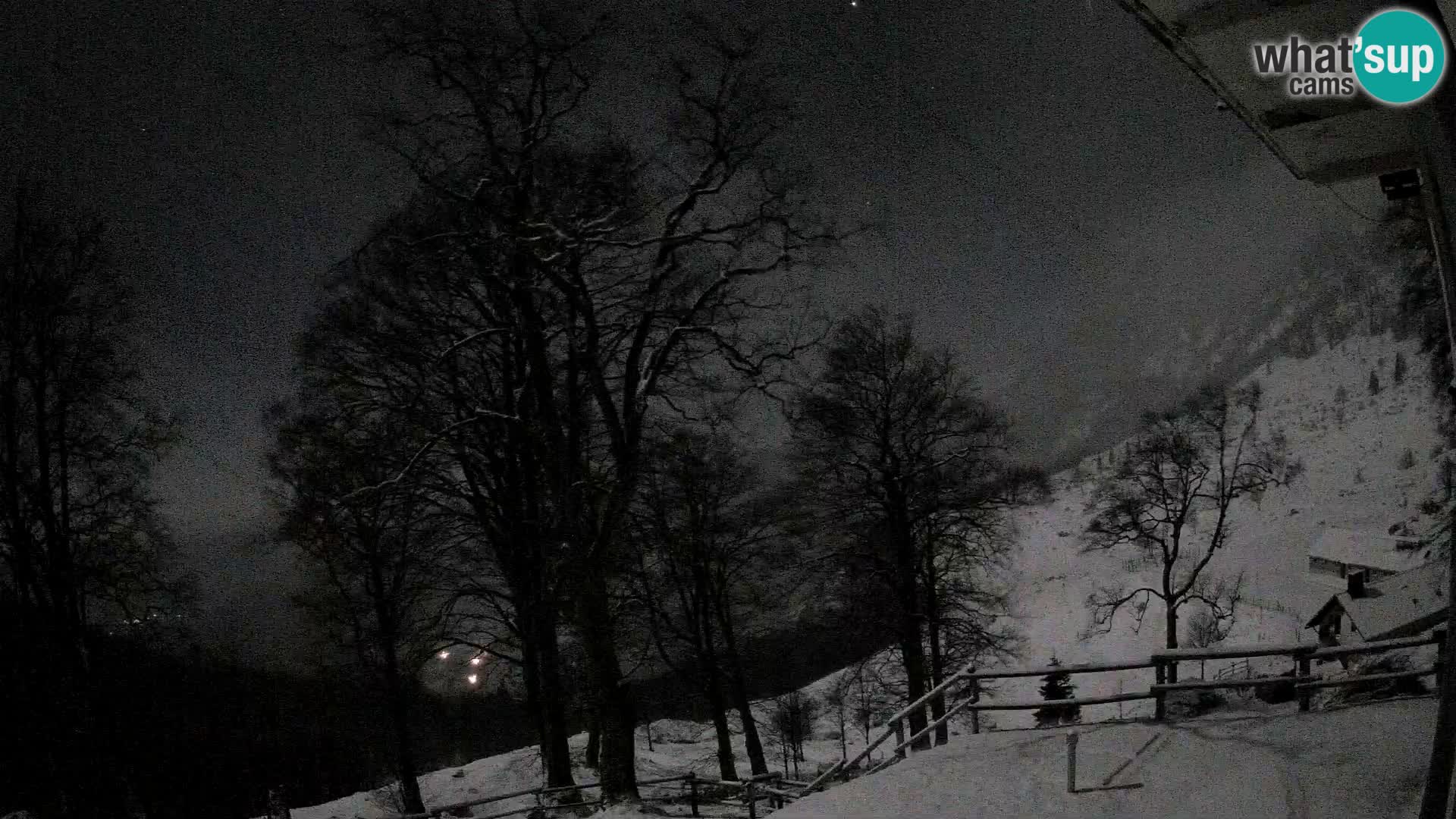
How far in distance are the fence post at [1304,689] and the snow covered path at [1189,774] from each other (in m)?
0.27

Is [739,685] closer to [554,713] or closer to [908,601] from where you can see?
[908,601]

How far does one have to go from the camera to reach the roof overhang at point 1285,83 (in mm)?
2770

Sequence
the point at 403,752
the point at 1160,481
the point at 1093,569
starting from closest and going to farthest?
the point at 403,752 → the point at 1160,481 → the point at 1093,569

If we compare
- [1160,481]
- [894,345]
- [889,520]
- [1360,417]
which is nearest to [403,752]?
[889,520]

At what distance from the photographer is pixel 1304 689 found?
8938 mm

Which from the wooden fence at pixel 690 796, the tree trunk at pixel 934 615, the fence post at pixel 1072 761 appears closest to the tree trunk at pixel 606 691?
the wooden fence at pixel 690 796

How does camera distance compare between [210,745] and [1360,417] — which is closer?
[210,745]

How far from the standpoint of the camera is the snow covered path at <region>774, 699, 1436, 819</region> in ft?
20.8

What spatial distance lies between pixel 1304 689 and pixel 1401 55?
29.4 ft

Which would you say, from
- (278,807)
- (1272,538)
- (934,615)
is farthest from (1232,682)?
(1272,538)

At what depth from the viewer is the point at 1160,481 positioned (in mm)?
24625

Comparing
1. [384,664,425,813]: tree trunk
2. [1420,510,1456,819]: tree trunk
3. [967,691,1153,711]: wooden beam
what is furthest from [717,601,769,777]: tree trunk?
[1420,510,1456,819]: tree trunk

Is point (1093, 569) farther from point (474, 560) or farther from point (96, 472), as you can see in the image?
point (96, 472)

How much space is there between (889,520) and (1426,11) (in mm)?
14964
